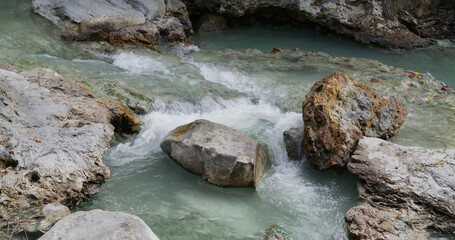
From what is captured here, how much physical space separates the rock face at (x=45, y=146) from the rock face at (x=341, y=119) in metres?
2.69

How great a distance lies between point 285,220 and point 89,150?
7.77 feet

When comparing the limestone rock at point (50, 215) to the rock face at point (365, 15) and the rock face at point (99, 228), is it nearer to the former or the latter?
the rock face at point (99, 228)

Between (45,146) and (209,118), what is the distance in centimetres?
297

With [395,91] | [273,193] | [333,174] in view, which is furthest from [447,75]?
[273,193]

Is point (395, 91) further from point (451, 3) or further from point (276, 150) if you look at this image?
point (451, 3)

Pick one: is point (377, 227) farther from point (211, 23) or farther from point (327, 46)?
point (211, 23)

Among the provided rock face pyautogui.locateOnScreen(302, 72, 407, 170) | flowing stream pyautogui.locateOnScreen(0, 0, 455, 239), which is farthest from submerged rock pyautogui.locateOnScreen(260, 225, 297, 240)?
rock face pyautogui.locateOnScreen(302, 72, 407, 170)

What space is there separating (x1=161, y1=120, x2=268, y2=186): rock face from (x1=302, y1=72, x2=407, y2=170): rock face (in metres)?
0.75

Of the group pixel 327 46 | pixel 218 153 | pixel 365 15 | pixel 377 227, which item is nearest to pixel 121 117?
pixel 218 153

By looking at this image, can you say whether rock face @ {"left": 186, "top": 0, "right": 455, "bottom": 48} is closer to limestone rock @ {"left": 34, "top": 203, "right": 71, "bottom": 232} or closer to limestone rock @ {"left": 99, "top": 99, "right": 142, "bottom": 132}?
limestone rock @ {"left": 99, "top": 99, "right": 142, "bottom": 132}

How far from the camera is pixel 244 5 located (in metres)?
11.9

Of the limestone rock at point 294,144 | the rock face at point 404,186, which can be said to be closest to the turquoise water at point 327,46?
the rock face at point 404,186

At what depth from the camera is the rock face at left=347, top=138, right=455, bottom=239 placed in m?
4.38

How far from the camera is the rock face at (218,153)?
16.2 ft
